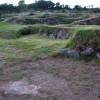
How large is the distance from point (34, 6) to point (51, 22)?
92.4ft

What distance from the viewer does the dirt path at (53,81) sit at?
9211 millimetres

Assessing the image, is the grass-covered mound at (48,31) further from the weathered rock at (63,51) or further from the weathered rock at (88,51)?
the weathered rock at (88,51)

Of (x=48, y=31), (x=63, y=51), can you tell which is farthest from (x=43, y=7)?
(x=63, y=51)

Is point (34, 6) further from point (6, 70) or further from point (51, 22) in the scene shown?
point (6, 70)

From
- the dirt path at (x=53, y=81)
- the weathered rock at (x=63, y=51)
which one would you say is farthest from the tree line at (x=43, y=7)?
the dirt path at (x=53, y=81)

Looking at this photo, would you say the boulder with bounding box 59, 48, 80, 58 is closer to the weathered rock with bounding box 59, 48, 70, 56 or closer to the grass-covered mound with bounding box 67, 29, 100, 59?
the weathered rock with bounding box 59, 48, 70, 56

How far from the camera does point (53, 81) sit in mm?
10625

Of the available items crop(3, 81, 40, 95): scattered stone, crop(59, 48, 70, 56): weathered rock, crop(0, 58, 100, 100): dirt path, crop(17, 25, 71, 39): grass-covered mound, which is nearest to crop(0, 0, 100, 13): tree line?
crop(17, 25, 71, 39): grass-covered mound

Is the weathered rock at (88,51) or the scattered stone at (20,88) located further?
the weathered rock at (88,51)

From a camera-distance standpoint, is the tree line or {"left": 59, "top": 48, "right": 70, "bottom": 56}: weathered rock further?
the tree line

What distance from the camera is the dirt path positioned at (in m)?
9.21

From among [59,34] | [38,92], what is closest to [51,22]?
[59,34]

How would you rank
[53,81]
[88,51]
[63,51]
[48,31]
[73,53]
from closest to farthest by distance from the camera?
[53,81]
[88,51]
[73,53]
[63,51]
[48,31]

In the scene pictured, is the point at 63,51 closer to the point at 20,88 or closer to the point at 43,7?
the point at 20,88
